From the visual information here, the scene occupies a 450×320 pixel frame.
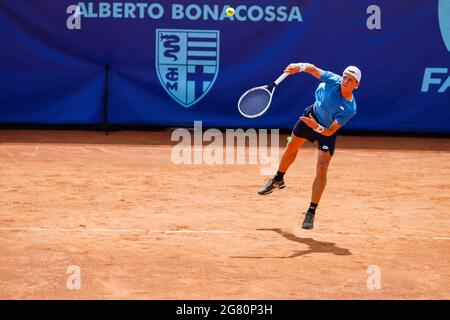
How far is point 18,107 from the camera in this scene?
15898mm

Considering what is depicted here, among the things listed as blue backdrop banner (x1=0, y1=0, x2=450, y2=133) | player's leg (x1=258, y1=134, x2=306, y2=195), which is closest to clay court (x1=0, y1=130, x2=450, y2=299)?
player's leg (x1=258, y1=134, x2=306, y2=195)

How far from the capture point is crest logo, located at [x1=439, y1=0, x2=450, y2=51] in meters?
15.7

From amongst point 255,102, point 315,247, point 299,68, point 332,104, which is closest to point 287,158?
point 255,102

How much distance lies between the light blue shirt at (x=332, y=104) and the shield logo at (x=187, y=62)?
241 inches

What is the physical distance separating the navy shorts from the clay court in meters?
0.91

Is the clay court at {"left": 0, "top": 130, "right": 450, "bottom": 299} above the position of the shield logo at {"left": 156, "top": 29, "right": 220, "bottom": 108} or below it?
below

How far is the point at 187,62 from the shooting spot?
51.3ft

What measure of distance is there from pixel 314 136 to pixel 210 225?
4.89 ft

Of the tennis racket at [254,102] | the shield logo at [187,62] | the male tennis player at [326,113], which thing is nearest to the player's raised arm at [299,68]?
the male tennis player at [326,113]

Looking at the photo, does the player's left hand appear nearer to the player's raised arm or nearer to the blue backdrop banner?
the player's raised arm

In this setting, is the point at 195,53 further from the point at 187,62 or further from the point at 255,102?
the point at 255,102

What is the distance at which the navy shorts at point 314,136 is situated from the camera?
9617mm

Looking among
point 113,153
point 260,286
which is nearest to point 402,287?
point 260,286

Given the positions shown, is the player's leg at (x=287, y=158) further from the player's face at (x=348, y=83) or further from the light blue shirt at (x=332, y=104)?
the player's face at (x=348, y=83)
